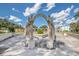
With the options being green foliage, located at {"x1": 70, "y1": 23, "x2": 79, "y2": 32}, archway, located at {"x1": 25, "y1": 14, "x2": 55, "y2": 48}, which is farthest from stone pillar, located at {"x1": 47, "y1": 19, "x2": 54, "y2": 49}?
green foliage, located at {"x1": 70, "y1": 23, "x2": 79, "y2": 32}

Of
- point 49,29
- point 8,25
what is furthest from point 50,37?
point 8,25

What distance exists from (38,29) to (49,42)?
0.23 meters

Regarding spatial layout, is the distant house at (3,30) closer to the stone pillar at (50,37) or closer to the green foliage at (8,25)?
the green foliage at (8,25)

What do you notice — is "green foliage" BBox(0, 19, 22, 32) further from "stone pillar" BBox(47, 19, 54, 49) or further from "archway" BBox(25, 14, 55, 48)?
"stone pillar" BBox(47, 19, 54, 49)

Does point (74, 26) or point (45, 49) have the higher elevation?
point (74, 26)

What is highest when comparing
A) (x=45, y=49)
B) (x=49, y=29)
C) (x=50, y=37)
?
(x=49, y=29)

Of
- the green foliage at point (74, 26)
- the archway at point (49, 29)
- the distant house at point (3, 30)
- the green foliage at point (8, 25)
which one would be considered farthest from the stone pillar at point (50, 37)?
the distant house at point (3, 30)

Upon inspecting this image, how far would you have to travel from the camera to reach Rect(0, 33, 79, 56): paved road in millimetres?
2975

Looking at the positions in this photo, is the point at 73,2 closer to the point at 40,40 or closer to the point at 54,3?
the point at 54,3

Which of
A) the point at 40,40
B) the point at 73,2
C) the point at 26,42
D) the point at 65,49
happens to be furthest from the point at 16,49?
the point at 73,2

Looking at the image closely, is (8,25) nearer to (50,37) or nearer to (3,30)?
(3,30)

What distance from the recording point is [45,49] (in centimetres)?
301

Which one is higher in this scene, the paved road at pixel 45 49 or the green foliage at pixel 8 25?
the green foliage at pixel 8 25

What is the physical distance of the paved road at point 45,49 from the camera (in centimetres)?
297
